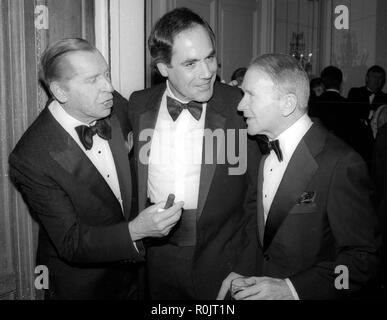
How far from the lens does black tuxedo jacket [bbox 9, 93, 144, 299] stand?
2074 mm

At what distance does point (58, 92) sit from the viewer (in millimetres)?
2199

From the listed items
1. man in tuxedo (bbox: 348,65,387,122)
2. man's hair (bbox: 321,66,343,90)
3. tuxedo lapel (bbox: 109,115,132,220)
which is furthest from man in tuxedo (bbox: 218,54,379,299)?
man in tuxedo (bbox: 348,65,387,122)

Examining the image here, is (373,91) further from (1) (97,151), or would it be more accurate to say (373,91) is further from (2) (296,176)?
(1) (97,151)

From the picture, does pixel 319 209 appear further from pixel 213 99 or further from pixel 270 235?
pixel 213 99

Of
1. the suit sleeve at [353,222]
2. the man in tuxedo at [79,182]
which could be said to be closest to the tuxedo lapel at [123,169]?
the man in tuxedo at [79,182]

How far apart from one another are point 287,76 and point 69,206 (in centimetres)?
129

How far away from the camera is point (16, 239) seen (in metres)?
2.73

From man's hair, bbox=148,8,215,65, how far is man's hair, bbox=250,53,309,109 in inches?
20.4

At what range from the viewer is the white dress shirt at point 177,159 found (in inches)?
94.3

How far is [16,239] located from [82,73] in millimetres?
1303

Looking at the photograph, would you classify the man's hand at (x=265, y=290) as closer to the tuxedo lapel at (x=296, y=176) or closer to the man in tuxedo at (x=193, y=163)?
the tuxedo lapel at (x=296, y=176)

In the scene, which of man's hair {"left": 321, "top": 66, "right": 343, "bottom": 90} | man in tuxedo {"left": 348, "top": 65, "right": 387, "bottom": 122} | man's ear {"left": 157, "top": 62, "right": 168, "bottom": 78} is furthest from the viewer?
man in tuxedo {"left": 348, "top": 65, "right": 387, "bottom": 122}

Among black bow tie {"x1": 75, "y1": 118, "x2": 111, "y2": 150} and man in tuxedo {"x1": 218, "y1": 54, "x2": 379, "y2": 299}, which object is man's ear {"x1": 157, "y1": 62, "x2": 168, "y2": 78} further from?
man in tuxedo {"x1": 218, "y1": 54, "x2": 379, "y2": 299}
